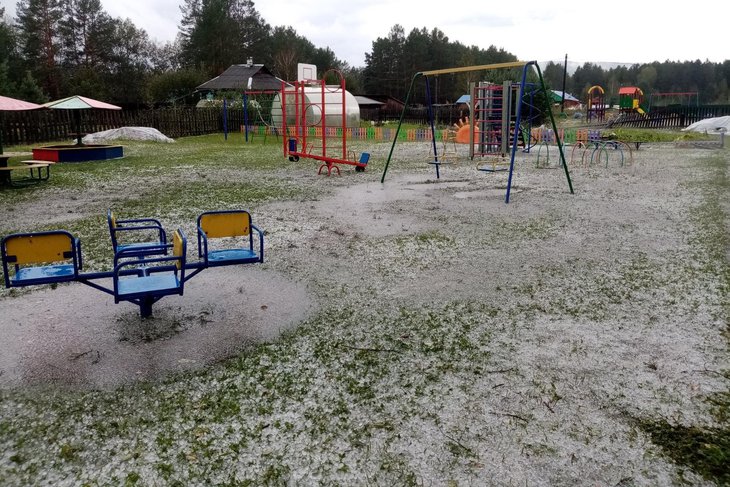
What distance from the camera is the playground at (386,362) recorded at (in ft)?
8.89

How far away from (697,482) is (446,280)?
3167 mm

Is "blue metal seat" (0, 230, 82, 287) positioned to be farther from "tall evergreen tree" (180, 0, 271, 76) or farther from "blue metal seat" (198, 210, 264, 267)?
"tall evergreen tree" (180, 0, 271, 76)

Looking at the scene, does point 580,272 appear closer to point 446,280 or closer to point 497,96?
point 446,280

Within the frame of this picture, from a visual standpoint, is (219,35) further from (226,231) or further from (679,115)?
(226,231)

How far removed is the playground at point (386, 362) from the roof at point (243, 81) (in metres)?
35.0

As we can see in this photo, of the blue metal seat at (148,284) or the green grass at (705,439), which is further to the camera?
the blue metal seat at (148,284)

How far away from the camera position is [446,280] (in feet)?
18.1

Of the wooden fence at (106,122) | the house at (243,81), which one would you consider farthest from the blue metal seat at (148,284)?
the house at (243,81)

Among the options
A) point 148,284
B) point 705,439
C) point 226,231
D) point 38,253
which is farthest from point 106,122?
point 705,439

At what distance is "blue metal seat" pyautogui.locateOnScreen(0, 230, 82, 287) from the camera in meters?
3.74

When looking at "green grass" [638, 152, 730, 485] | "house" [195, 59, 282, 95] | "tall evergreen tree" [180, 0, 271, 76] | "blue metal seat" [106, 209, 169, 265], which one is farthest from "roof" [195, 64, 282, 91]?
"green grass" [638, 152, 730, 485]

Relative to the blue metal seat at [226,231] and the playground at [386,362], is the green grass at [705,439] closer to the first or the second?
the playground at [386,362]

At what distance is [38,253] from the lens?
386 cm

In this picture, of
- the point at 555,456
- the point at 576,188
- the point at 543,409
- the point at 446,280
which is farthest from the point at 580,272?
the point at 576,188
